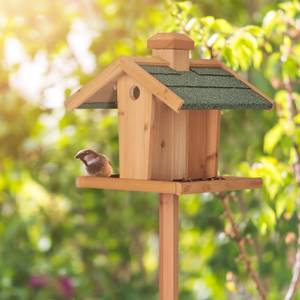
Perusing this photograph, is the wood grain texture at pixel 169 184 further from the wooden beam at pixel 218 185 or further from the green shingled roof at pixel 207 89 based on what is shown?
the green shingled roof at pixel 207 89

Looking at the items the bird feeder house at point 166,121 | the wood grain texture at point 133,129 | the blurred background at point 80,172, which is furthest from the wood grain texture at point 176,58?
the blurred background at point 80,172

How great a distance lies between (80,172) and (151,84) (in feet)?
8.90

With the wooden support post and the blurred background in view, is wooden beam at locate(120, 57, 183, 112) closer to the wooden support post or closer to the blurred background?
the wooden support post

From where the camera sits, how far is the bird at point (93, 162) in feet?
8.92

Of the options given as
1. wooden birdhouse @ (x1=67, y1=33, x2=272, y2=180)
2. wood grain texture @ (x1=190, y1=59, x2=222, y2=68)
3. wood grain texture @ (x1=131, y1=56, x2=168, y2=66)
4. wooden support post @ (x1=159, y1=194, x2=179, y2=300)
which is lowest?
wooden support post @ (x1=159, y1=194, x2=179, y2=300)

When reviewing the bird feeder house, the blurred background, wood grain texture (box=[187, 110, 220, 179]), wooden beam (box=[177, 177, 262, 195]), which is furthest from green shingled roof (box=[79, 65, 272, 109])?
the blurred background

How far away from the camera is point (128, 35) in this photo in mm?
4926

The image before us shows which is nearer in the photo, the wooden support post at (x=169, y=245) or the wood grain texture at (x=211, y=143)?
the wooden support post at (x=169, y=245)

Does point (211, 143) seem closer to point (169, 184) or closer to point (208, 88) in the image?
point (208, 88)

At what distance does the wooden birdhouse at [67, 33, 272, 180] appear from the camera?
8.43 feet

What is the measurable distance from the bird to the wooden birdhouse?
0.07m

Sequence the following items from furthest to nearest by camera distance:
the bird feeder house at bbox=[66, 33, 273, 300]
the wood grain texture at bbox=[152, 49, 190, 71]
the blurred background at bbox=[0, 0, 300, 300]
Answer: the blurred background at bbox=[0, 0, 300, 300] → the wood grain texture at bbox=[152, 49, 190, 71] → the bird feeder house at bbox=[66, 33, 273, 300]

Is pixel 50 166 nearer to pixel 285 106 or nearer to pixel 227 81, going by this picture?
pixel 285 106

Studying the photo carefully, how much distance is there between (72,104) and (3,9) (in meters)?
2.59
